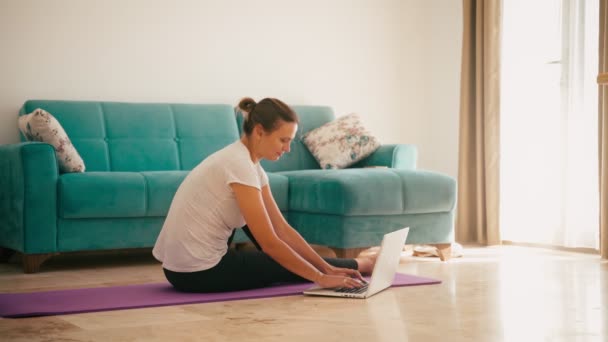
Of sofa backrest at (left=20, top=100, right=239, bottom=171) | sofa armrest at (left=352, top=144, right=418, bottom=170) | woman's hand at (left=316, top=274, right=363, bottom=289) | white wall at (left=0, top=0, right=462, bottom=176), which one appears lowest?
woman's hand at (left=316, top=274, right=363, bottom=289)

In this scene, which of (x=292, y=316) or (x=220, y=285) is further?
(x=220, y=285)

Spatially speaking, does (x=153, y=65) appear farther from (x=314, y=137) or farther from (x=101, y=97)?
(x=314, y=137)

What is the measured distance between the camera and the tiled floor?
2338mm

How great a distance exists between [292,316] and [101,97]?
2730 mm

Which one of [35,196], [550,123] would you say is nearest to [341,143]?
[550,123]

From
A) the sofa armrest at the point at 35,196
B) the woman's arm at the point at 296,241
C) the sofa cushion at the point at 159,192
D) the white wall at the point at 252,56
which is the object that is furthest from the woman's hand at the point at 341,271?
the white wall at the point at 252,56

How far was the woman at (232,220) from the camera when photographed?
295cm

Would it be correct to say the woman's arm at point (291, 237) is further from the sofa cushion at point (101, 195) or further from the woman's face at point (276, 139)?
the sofa cushion at point (101, 195)

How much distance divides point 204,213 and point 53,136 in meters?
1.37

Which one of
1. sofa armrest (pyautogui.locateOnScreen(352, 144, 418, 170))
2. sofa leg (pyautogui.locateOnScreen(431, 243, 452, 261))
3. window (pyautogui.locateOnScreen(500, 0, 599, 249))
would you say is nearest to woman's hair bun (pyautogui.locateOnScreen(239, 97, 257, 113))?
sofa leg (pyautogui.locateOnScreen(431, 243, 452, 261))

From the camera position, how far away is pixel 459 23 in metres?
5.84

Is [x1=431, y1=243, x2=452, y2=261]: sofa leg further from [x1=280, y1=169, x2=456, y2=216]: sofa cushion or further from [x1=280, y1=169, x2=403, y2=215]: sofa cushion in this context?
[x1=280, y1=169, x2=403, y2=215]: sofa cushion

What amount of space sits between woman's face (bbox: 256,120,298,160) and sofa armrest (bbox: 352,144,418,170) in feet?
5.99

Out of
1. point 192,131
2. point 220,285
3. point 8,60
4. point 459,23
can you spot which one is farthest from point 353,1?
point 220,285
